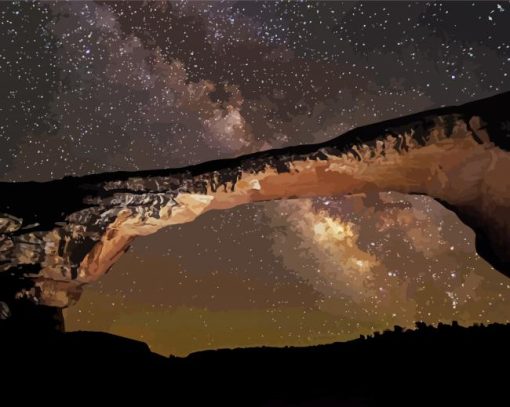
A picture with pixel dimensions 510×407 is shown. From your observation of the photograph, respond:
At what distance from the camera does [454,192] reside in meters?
5.66

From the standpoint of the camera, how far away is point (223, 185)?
5.26 metres

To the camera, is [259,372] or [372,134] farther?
[372,134]

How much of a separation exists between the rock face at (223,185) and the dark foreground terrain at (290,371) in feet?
4.15

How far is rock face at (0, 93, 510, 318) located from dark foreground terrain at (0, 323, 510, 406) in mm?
1265

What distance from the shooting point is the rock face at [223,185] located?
489 centimetres

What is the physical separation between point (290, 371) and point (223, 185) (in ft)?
8.02

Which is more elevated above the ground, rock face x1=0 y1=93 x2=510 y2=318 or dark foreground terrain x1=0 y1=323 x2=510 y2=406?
rock face x1=0 y1=93 x2=510 y2=318

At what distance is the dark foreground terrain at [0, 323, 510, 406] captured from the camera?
9.95 ft

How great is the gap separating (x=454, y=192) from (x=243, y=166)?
110 inches

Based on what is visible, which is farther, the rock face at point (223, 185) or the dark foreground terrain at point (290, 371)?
the rock face at point (223, 185)

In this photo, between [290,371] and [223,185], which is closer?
[290,371]

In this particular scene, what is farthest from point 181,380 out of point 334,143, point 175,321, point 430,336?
point 175,321

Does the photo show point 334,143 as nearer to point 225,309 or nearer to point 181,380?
point 181,380

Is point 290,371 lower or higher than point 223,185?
lower
